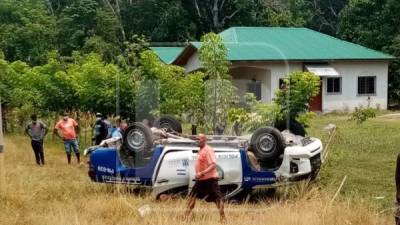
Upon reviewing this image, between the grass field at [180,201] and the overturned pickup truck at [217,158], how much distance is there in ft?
1.12

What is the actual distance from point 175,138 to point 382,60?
24.2 m

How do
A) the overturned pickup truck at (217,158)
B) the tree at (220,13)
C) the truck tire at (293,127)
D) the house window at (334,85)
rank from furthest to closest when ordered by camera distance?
the tree at (220,13) < the house window at (334,85) < the truck tire at (293,127) < the overturned pickup truck at (217,158)

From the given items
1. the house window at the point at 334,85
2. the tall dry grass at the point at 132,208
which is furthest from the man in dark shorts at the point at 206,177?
the house window at the point at 334,85

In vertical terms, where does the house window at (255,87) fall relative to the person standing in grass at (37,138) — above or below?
above

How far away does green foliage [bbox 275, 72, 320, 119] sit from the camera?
14758 mm

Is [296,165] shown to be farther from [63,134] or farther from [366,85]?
[366,85]

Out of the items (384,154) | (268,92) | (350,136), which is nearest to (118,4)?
(268,92)

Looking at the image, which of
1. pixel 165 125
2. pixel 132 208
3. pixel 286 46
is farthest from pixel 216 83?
pixel 286 46

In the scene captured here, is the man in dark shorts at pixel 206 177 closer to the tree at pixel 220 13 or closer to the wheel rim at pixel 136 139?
the wheel rim at pixel 136 139

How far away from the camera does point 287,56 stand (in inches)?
1276

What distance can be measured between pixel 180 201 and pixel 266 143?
78.5 inches

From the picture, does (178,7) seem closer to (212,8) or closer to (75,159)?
(212,8)

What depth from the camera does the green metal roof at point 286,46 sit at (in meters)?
32.5

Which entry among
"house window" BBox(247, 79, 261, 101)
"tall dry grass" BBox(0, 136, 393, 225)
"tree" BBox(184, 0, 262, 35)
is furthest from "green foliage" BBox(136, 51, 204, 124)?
"tree" BBox(184, 0, 262, 35)
